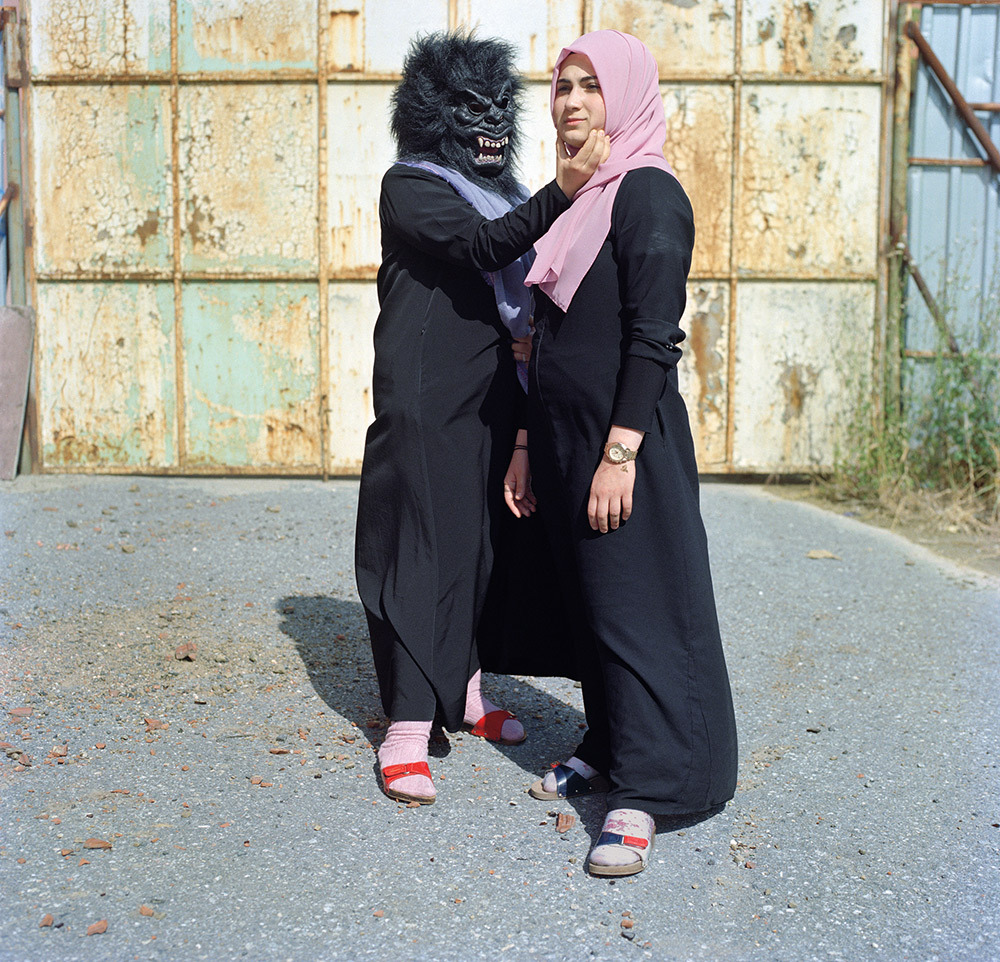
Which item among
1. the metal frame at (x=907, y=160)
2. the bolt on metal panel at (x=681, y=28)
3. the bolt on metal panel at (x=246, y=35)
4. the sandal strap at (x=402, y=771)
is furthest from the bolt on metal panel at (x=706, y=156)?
the sandal strap at (x=402, y=771)

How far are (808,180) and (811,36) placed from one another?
88 centimetres

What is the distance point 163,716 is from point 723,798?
1.77m

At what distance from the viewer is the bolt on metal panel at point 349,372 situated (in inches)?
277

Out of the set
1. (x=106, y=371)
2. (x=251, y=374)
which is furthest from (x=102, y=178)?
(x=251, y=374)

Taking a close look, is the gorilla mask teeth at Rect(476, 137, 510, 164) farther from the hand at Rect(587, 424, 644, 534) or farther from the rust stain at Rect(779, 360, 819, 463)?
the rust stain at Rect(779, 360, 819, 463)

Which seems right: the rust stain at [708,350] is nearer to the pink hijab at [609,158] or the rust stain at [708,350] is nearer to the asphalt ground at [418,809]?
the asphalt ground at [418,809]

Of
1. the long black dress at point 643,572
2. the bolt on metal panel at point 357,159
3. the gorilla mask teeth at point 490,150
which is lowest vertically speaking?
the long black dress at point 643,572

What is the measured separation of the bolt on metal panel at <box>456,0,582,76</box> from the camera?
6863 millimetres

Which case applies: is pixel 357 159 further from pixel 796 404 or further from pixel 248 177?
pixel 796 404

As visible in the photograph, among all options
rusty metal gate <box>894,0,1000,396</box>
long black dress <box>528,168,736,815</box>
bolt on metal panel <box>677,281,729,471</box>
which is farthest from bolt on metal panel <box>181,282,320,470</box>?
long black dress <box>528,168,736,815</box>

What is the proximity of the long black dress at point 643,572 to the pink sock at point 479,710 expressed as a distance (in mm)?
679

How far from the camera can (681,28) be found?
22.8ft

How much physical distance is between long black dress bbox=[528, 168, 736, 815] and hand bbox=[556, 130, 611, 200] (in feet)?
0.31

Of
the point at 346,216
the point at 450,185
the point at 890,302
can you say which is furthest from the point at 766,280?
the point at 450,185
